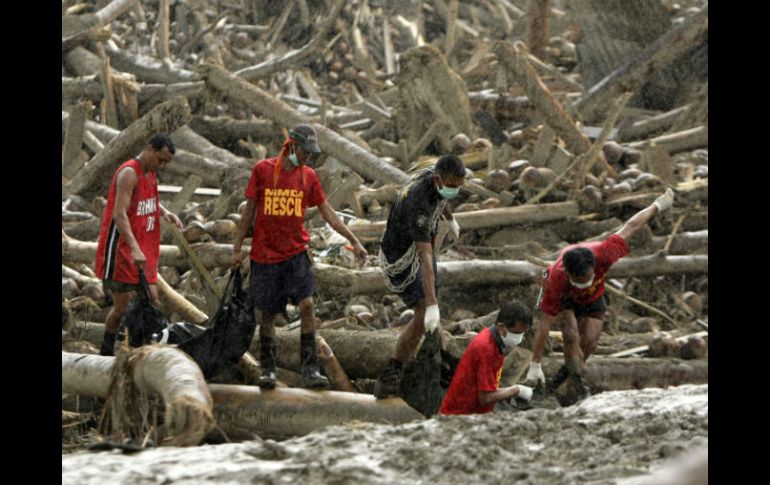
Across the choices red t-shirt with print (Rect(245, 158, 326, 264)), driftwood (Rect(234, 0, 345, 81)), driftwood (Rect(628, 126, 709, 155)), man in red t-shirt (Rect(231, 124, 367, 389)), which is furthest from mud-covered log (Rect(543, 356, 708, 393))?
driftwood (Rect(234, 0, 345, 81))

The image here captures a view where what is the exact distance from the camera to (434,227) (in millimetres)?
7016

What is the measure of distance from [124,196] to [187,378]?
4.97 ft

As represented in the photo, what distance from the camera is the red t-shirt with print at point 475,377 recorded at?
6.45 metres

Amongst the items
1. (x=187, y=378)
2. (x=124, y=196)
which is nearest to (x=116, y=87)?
(x=124, y=196)

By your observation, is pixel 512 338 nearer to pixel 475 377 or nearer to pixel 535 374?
pixel 475 377

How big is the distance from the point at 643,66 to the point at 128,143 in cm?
695

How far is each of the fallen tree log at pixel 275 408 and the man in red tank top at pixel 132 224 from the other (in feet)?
2.10

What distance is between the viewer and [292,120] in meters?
13.0

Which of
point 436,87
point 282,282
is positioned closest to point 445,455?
point 282,282

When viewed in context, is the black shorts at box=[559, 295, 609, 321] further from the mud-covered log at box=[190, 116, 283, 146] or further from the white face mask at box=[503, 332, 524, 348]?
the mud-covered log at box=[190, 116, 283, 146]

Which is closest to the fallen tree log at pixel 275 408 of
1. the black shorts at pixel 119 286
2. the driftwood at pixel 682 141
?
the black shorts at pixel 119 286

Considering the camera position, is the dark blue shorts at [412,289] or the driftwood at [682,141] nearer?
the dark blue shorts at [412,289]

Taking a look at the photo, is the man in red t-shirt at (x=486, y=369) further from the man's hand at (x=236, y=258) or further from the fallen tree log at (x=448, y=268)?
the fallen tree log at (x=448, y=268)

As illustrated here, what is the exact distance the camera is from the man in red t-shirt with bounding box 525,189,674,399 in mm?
7328
